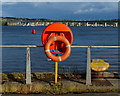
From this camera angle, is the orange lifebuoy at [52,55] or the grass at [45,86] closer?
the grass at [45,86]

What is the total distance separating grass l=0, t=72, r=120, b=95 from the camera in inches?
223

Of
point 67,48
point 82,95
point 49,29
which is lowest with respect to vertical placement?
point 82,95

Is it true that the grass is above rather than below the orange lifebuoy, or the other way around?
below

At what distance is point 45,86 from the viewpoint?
19.7 ft

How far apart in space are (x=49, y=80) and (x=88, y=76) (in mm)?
1022

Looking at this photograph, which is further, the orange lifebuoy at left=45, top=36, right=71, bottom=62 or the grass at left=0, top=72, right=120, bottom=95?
the orange lifebuoy at left=45, top=36, right=71, bottom=62

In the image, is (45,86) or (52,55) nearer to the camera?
(45,86)

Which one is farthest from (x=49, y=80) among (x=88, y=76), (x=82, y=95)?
(x=82, y=95)

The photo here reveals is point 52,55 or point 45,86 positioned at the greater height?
point 52,55

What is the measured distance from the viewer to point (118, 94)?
547 centimetres

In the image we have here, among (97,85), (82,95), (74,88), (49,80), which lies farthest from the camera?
(49,80)

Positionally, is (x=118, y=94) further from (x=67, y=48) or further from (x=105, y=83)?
(x=67, y=48)

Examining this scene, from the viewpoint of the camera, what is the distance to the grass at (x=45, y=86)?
5660 millimetres

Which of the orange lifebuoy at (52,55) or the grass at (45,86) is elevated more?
the orange lifebuoy at (52,55)
